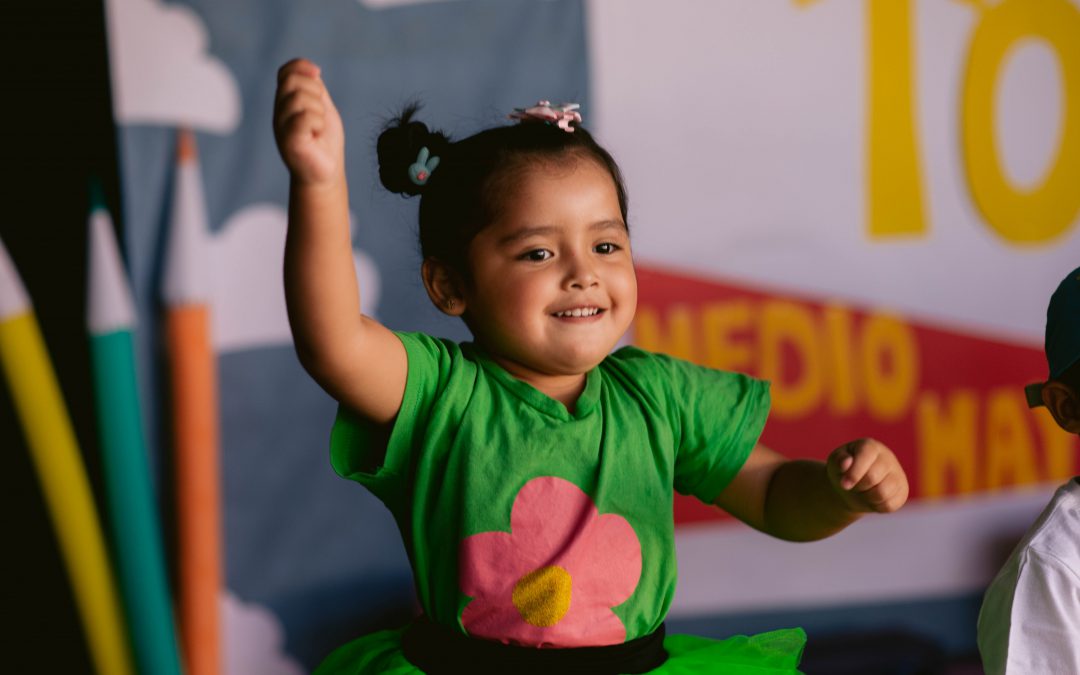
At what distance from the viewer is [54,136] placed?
64.6 inches

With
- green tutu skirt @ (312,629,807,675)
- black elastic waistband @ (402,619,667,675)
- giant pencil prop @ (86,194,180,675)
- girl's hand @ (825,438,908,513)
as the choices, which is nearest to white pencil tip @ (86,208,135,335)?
giant pencil prop @ (86,194,180,675)

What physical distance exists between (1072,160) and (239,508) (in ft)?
4.73

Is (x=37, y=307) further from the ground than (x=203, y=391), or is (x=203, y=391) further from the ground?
(x=37, y=307)

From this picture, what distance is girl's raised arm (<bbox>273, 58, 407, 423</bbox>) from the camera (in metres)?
0.72

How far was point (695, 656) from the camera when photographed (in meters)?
0.95

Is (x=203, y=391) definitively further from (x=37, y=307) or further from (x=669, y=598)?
(x=669, y=598)

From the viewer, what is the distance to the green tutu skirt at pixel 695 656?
3.03ft

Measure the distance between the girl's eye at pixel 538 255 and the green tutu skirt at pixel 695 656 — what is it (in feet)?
1.13

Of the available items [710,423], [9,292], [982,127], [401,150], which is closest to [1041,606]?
[710,423]

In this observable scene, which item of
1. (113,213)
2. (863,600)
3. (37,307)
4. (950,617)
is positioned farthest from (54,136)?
(950,617)

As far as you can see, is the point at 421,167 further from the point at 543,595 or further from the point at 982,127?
the point at 982,127

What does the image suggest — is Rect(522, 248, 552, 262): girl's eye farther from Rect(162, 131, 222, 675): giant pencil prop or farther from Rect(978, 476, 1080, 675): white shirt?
Rect(162, 131, 222, 675): giant pencil prop

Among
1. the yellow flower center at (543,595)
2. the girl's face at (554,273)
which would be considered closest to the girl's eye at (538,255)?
the girl's face at (554,273)

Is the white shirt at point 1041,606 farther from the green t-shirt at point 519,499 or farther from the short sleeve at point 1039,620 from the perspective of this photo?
the green t-shirt at point 519,499
